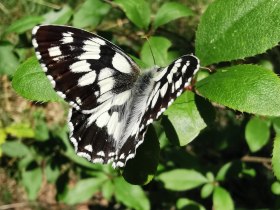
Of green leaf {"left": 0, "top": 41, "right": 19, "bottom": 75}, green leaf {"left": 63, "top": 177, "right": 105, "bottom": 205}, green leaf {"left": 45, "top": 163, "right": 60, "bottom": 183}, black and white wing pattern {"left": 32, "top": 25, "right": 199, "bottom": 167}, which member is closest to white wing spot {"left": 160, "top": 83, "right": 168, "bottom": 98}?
black and white wing pattern {"left": 32, "top": 25, "right": 199, "bottom": 167}

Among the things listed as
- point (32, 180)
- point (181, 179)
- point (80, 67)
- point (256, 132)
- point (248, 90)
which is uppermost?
point (80, 67)

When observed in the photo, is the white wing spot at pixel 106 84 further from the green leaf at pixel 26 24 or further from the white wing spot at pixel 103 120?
the green leaf at pixel 26 24

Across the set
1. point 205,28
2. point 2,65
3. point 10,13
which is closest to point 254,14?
point 205,28

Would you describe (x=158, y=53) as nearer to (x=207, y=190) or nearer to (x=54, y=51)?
(x=54, y=51)

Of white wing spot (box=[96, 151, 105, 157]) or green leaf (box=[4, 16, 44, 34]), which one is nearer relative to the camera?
white wing spot (box=[96, 151, 105, 157])

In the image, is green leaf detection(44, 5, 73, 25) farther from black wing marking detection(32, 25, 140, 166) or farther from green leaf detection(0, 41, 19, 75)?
black wing marking detection(32, 25, 140, 166)

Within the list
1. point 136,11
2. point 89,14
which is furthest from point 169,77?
point 89,14
